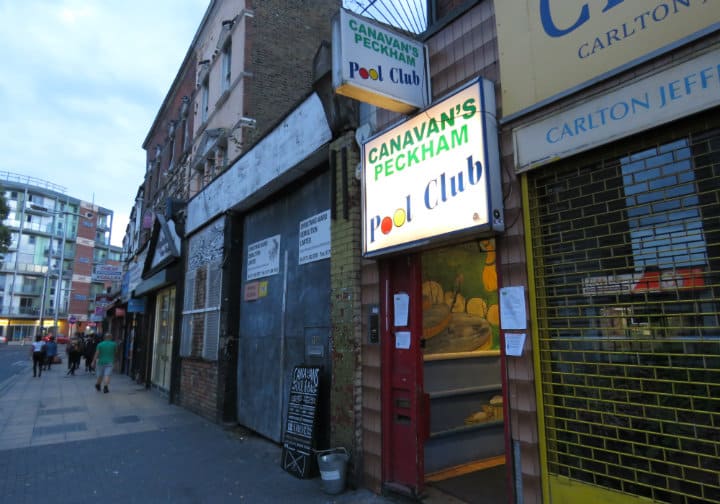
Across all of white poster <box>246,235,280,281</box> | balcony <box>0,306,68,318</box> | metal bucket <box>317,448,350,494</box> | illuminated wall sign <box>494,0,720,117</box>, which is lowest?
metal bucket <box>317,448,350,494</box>

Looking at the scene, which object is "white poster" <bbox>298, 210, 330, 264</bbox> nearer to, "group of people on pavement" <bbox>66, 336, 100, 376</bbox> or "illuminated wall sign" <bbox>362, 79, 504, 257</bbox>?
"illuminated wall sign" <bbox>362, 79, 504, 257</bbox>

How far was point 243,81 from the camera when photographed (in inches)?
485

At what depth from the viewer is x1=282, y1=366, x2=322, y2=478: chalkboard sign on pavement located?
5750 mm

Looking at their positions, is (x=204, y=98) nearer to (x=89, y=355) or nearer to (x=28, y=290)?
(x=89, y=355)

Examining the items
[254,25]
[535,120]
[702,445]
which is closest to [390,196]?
[535,120]

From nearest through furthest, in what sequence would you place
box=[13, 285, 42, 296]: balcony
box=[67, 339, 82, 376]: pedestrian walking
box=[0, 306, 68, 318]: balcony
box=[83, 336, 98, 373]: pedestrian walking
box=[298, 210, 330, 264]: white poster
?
box=[298, 210, 330, 264]: white poster < box=[67, 339, 82, 376]: pedestrian walking < box=[83, 336, 98, 373]: pedestrian walking < box=[0, 306, 68, 318]: balcony < box=[13, 285, 42, 296]: balcony

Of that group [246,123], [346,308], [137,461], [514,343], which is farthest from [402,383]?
[246,123]

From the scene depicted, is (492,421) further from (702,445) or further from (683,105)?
(683,105)

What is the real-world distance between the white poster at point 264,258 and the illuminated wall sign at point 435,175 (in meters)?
3.25

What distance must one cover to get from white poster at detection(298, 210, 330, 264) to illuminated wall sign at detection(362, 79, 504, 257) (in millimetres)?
1388

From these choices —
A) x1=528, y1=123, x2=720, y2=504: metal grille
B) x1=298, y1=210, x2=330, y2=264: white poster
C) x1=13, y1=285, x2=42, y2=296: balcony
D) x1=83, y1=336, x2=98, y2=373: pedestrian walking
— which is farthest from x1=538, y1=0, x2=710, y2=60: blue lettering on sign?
x1=13, y1=285, x2=42, y2=296: balcony

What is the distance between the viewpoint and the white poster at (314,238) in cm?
659

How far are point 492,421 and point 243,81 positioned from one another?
10.6 meters

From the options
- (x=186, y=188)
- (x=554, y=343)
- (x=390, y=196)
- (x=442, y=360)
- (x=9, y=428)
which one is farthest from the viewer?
(x=186, y=188)
